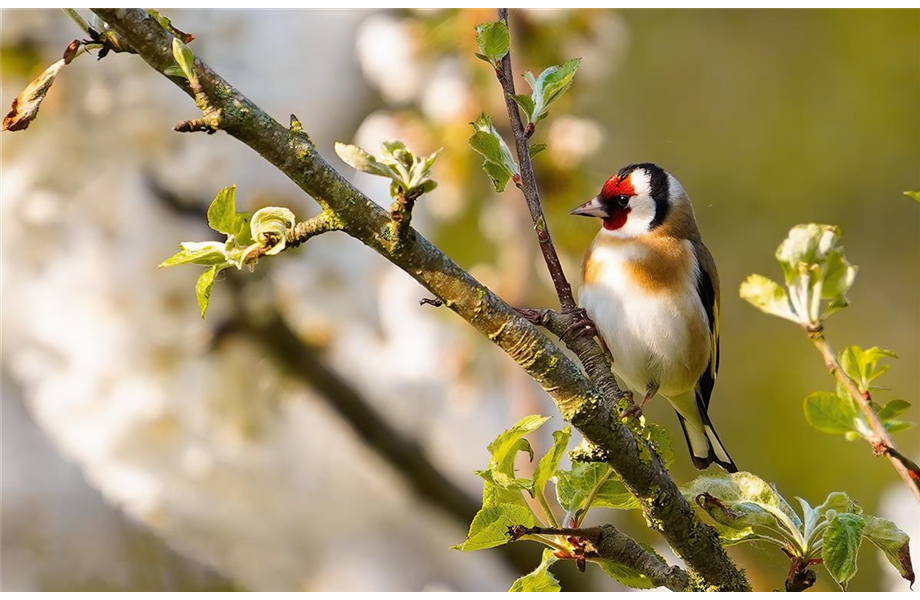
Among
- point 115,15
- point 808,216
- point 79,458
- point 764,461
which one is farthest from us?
point 808,216

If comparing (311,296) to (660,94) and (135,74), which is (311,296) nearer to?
(135,74)

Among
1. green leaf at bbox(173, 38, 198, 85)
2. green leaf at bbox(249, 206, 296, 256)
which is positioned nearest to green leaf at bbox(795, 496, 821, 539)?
green leaf at bbox(249, 206, 296, 256)

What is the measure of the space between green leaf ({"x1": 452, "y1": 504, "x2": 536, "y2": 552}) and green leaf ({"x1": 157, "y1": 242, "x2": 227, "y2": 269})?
0.91 ft

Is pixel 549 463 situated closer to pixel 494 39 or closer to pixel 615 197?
pixel 494 39

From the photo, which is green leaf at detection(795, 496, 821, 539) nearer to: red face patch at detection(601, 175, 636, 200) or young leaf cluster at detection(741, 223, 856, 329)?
young leaf cluster at detection(741, 223, 856, 329)

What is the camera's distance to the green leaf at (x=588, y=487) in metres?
0.84

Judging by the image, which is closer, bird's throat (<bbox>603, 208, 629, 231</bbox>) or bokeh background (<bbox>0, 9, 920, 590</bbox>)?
bird's throat (<bbox>603, 208, 629, 231</bbox>)

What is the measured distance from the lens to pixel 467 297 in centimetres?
72

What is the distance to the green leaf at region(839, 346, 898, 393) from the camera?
2.41 feet

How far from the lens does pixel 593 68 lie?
2635 millimetres

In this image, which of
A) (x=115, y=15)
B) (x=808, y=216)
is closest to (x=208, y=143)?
(x=115, y=15)

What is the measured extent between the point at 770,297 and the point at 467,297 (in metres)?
0.20

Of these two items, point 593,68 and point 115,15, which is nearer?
point 115,15

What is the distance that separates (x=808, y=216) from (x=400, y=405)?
2.72 meters
